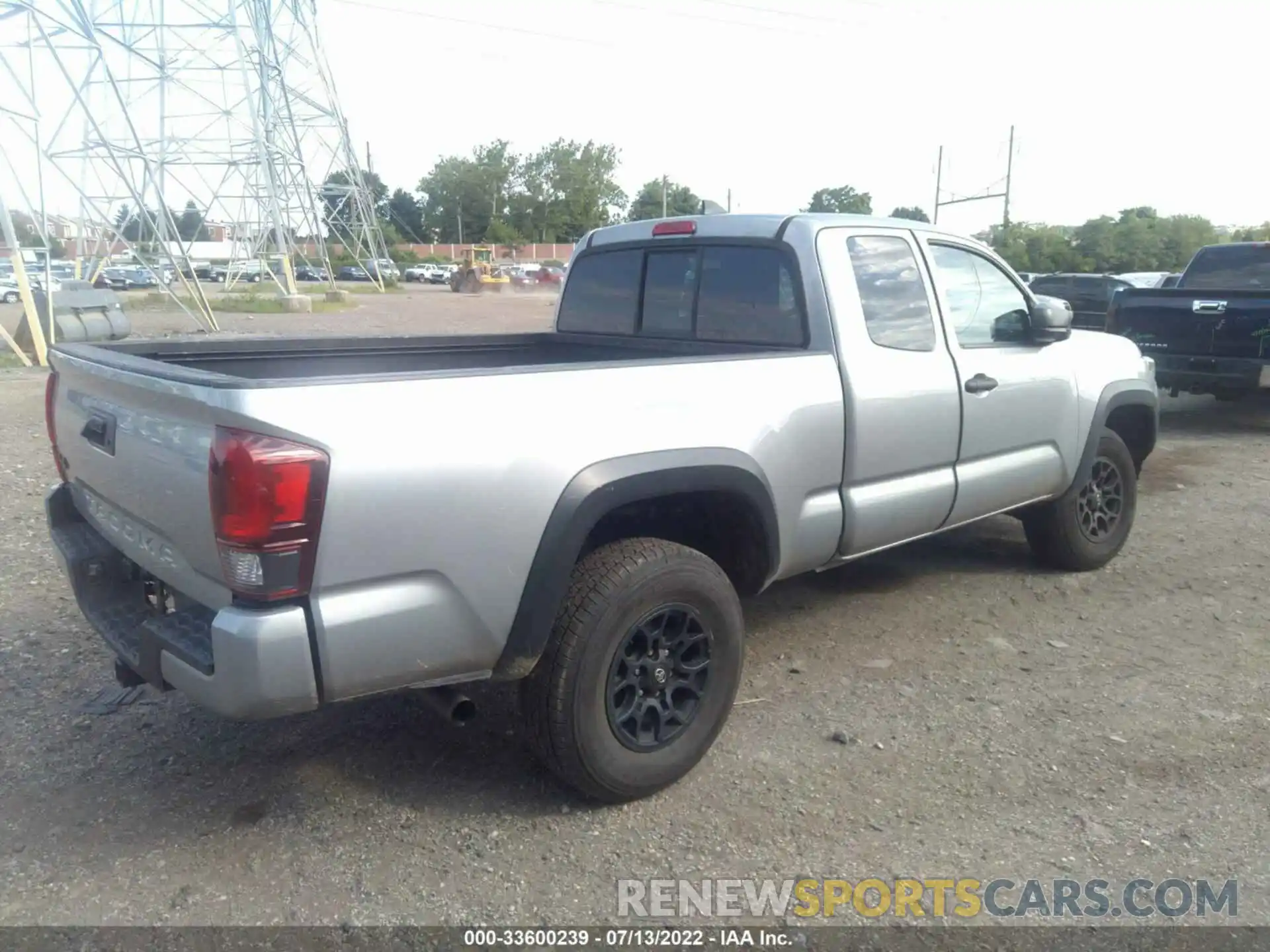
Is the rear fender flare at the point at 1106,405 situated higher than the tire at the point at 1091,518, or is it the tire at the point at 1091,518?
the rear fender flare at the point at 1106,405

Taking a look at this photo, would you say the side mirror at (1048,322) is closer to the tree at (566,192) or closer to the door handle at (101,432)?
the door handle at (101,432)

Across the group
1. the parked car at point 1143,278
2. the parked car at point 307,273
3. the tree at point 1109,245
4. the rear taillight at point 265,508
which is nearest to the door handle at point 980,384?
the rear taillight at point 265,508

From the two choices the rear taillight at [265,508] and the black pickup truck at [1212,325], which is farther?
the black pickup truck at [1212,325]

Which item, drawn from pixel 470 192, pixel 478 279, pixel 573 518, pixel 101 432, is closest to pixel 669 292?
pixel 573 518

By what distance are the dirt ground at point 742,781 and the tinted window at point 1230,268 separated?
7.03m

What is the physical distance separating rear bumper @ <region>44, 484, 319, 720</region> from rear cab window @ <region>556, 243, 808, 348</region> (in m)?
2.32

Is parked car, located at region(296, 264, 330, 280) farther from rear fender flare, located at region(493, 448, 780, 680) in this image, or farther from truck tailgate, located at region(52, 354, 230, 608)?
rear fender flare, located at region(493, 448, 780, 680)

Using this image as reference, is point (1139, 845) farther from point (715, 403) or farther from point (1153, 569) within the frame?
point (1153, 569)

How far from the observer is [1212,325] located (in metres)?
9.94

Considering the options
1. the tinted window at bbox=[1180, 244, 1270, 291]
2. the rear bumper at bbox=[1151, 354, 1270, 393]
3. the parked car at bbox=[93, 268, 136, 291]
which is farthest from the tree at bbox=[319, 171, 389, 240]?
the rear bumper at bbox=[1151, 354, 1270, 393]

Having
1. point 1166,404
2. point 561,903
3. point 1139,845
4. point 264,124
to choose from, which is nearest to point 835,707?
point 1139,845

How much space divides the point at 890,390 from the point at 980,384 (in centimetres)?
69

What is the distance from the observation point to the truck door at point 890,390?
4.02 metres

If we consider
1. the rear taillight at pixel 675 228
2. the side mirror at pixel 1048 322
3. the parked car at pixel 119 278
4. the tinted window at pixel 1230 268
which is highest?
the rear taillight at pixel 675 228
